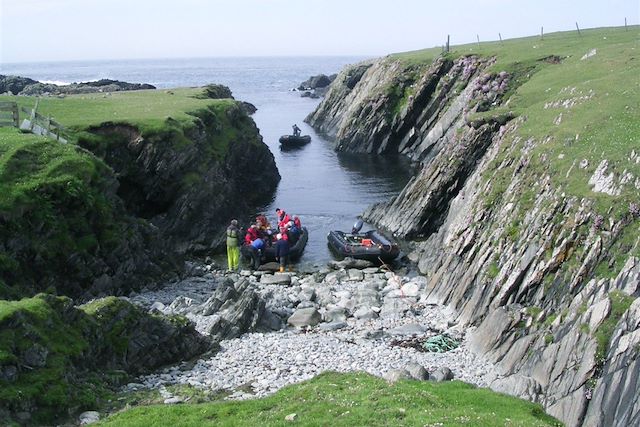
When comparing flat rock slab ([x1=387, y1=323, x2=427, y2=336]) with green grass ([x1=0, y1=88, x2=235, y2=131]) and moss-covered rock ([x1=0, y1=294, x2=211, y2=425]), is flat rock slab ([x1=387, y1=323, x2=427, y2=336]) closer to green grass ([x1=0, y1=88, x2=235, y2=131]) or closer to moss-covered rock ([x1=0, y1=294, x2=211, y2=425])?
moss-covered rock ([x1=0, y1=294, x2=211, y2=425])

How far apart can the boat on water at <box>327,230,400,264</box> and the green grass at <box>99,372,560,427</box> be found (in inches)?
1052

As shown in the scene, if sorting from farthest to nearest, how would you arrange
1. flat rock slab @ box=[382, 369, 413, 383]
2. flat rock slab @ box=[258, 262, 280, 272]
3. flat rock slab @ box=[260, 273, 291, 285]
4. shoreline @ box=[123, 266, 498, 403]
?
flat rock slab @ box=[258, 262, 280, 272] < flat rock slab @ box=[260, 273, 291, 285] < shoreline @ box=[123, 266, 498, 403] < flat rock slab @ box=[382, 369, 413, 383]

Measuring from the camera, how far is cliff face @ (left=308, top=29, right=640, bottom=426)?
2559 cm

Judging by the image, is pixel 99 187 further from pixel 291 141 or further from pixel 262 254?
pixel 291 141

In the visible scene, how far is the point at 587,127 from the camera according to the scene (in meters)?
41.3

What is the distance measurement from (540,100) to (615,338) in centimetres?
3594

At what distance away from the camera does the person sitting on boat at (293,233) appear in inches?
2160

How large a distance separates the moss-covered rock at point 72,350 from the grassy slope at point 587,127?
20190 millimetres

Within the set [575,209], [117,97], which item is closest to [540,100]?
[575,209]

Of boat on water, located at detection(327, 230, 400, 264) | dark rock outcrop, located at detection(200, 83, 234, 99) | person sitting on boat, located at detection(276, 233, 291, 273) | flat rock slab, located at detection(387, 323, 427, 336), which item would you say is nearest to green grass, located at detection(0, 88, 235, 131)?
dark rock outcrop, located at detection(200, 83, 234, 99)

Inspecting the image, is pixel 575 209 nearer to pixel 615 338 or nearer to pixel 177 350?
pixel 615 338

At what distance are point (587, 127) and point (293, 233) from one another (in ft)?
79.8

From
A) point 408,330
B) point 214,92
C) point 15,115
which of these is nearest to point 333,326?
point 408,330

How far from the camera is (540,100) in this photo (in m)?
57.4
